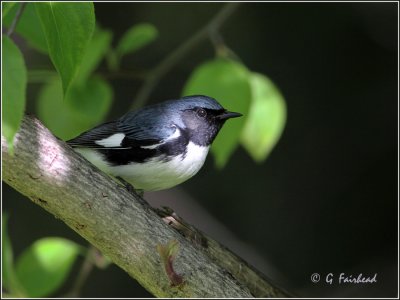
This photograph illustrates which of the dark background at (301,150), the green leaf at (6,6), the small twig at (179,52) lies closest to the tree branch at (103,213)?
the green leaf at (6,6)

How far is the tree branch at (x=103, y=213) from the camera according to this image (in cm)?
203

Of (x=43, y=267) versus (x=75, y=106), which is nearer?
(x=43, y=267)

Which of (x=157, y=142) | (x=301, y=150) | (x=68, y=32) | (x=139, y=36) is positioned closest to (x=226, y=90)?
(x=157, y=142)

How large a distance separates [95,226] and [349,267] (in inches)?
115

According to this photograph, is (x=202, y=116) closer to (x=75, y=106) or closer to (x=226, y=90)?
(x=226, y=90)

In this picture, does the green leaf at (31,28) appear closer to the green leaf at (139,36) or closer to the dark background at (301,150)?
the green leaf at (139,36)

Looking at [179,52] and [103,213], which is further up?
[179,52]

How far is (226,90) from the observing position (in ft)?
9.75

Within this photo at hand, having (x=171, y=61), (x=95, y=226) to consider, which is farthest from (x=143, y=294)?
(x=95, y=226)

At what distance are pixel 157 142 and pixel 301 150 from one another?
2.30 meters

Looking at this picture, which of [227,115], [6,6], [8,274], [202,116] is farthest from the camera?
[202,116]

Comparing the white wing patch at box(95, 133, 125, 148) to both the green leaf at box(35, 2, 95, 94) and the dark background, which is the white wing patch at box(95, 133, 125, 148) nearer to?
the green leaf at box(35, 2, 95, 94)

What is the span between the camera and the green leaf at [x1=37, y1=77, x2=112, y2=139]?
10.7 feet

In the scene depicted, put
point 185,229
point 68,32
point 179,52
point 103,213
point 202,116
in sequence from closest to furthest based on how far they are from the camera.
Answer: point 68,32
point 103,213
point 185,229
point 202,116
point 179,52
